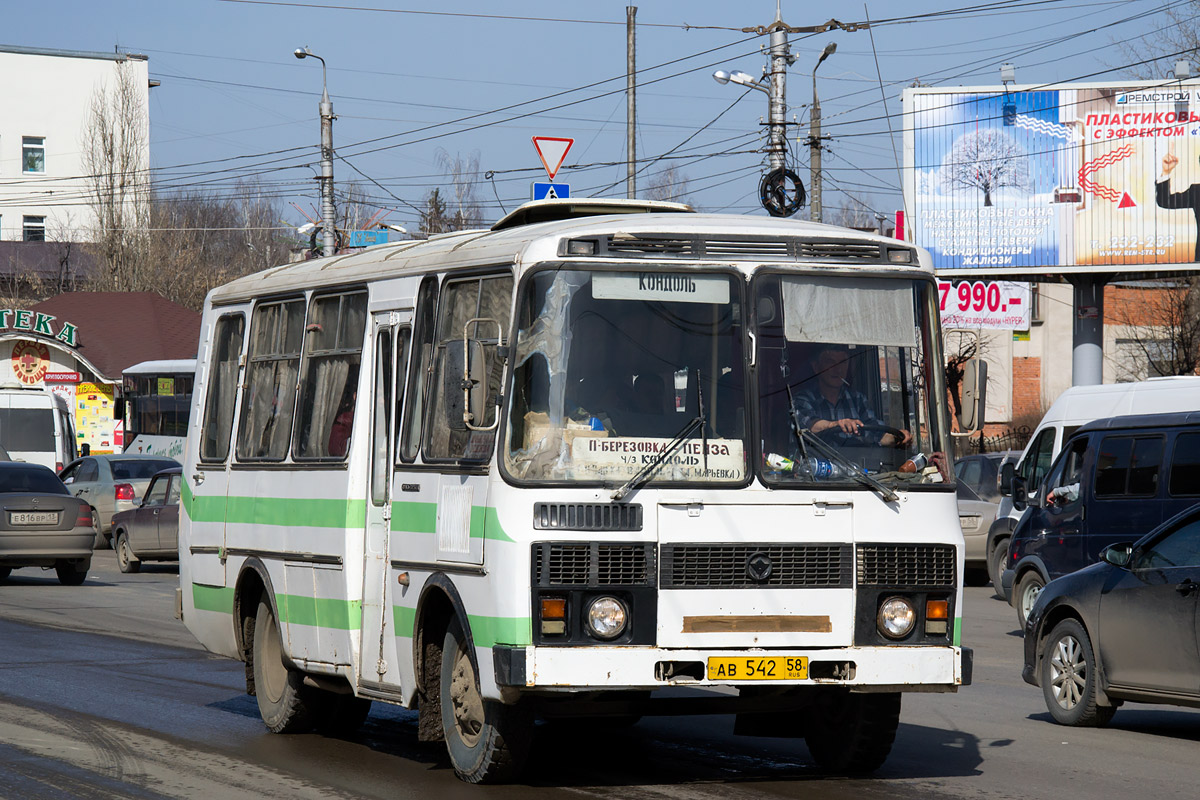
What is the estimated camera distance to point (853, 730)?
838 cm

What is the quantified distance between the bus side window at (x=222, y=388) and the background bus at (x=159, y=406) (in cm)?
2947

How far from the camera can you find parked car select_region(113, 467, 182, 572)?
80.4ft

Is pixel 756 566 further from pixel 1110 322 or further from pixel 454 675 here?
pixel 1110 322

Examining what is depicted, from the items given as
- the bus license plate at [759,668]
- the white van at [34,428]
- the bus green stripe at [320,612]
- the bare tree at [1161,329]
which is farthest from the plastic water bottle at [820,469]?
the bare tree at [1161,329]

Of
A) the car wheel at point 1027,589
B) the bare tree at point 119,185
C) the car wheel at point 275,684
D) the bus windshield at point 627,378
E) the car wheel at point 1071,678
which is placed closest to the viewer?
the bus windshield at point 627,378

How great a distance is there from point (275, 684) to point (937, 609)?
14.6 feet

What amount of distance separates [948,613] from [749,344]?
1548mm

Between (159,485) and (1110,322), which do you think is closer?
(159,485)

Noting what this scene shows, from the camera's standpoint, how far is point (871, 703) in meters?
8.33

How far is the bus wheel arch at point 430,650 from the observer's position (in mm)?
8250

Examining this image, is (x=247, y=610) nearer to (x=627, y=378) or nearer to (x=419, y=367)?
(x=419, y=367)

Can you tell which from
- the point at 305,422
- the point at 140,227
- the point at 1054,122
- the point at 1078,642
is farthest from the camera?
the point at 140,227

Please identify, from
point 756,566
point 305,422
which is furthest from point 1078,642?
point 305,422

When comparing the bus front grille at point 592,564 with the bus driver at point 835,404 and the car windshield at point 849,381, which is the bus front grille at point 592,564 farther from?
the bus driver at point 835,404
